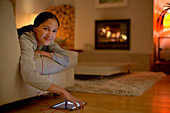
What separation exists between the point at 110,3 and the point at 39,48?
13.4ft

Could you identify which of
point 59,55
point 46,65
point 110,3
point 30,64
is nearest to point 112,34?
point 110,3

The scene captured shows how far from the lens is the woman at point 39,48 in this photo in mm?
1505

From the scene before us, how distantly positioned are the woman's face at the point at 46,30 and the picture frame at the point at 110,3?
4.09 m

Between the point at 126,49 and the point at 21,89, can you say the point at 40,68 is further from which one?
the point at 126,49

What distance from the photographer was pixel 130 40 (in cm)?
554

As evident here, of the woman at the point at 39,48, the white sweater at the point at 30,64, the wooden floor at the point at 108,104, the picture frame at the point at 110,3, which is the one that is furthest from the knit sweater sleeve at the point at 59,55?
the picture frame at the point at 110,3

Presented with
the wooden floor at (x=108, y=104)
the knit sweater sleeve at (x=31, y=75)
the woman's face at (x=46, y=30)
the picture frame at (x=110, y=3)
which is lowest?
the wooden floor at (x=108, y=104)

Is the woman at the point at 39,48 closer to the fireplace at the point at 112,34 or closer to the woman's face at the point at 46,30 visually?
the woman's face at the point at 46,30

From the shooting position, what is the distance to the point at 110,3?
5.66 metres

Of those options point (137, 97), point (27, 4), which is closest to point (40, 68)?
point (137, 97)

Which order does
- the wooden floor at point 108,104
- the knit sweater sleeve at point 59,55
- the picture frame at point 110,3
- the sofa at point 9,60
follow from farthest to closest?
the picture frame at point 110,3 → the knit sweater sleeve at point 59,55 → the wooden floor at point 108,104 → the sofa at point 9,60

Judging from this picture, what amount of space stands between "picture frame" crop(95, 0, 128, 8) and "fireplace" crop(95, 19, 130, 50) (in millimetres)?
370

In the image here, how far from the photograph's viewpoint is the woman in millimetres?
1505

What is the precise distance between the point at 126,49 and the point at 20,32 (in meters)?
4.07
